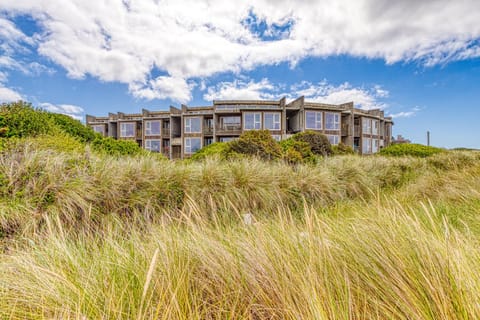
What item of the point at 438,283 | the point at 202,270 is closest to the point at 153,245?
the point at 202,270

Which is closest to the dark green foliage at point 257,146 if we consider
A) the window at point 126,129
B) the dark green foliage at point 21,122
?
the dark green foliage at point 21,122

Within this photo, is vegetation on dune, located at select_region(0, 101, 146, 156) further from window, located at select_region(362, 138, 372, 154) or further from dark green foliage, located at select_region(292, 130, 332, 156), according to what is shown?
window, located at select_region(362, 138, 372, 154)

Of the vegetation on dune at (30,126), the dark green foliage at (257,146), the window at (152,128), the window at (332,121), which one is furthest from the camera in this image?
the window at (152,128)

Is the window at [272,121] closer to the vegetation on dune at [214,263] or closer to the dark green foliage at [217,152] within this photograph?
the dark green foliage at [217,152]

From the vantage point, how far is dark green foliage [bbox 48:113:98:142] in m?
7.34

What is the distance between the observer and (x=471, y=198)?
438 centimetres

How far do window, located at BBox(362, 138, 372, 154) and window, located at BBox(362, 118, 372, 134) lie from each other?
4.13 feet

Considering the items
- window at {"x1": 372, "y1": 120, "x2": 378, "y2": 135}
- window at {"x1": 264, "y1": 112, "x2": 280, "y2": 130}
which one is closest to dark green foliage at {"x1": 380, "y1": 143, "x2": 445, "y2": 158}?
window at {"x1": 264, "y1": 112, "x2": 280, "y2": 130}

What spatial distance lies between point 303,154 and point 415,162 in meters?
6.09

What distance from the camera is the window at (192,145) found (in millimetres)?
32031

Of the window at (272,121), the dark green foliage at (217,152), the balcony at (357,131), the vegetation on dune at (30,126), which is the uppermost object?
the window at (272,121)

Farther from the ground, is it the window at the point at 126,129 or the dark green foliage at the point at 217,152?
the window at the point at 126,129

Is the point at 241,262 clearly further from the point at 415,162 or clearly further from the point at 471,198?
the point at 415,162

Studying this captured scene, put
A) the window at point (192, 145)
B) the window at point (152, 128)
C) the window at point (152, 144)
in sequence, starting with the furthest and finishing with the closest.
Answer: the window at point (152, 144) < the window at point (152, 128) < the window at point (192, 145)
